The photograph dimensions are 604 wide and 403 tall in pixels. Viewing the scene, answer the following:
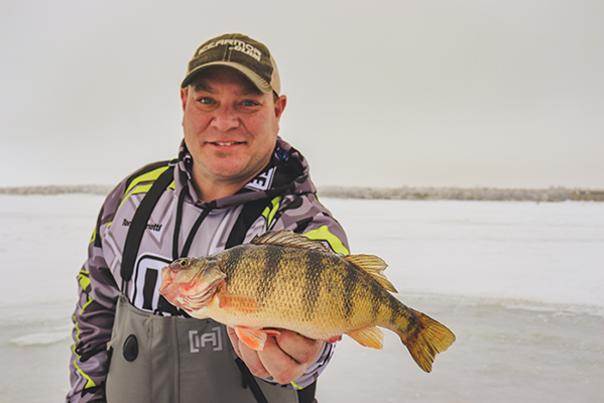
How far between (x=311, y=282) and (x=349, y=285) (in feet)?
0.37

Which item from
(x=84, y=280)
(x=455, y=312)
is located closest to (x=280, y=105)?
(x=84, y=280)

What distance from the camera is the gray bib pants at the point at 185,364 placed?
1833mm

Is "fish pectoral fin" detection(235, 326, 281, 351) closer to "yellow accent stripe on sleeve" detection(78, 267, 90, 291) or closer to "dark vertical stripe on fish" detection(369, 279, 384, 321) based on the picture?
"dark vertical stripe on fish" detection(369, 279, 384, 321)

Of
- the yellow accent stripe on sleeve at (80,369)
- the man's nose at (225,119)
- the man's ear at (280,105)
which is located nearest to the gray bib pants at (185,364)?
the yellow accent stripe on sleeve at (80,369)

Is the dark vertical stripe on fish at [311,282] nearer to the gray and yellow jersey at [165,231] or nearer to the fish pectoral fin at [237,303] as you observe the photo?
the fish pectoral fin at [237,303]

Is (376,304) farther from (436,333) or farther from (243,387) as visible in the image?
(243,387)

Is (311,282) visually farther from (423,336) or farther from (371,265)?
(423,336)

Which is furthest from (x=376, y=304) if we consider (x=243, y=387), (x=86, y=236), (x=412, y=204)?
(x=412, y=204)

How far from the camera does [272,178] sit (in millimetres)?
1973

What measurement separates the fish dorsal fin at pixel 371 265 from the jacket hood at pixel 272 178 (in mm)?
525

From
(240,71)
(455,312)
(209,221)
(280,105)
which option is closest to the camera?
(240,71)

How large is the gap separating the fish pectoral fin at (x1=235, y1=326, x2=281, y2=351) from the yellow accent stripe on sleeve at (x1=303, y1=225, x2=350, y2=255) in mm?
434

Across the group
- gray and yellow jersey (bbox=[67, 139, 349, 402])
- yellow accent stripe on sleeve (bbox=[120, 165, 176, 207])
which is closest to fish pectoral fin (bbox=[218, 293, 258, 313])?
gray and yellow jersey (bbox=[67, 139, 349, 402])

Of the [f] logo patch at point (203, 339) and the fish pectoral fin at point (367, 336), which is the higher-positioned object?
the fish pectoral fin at point (367, 336)
